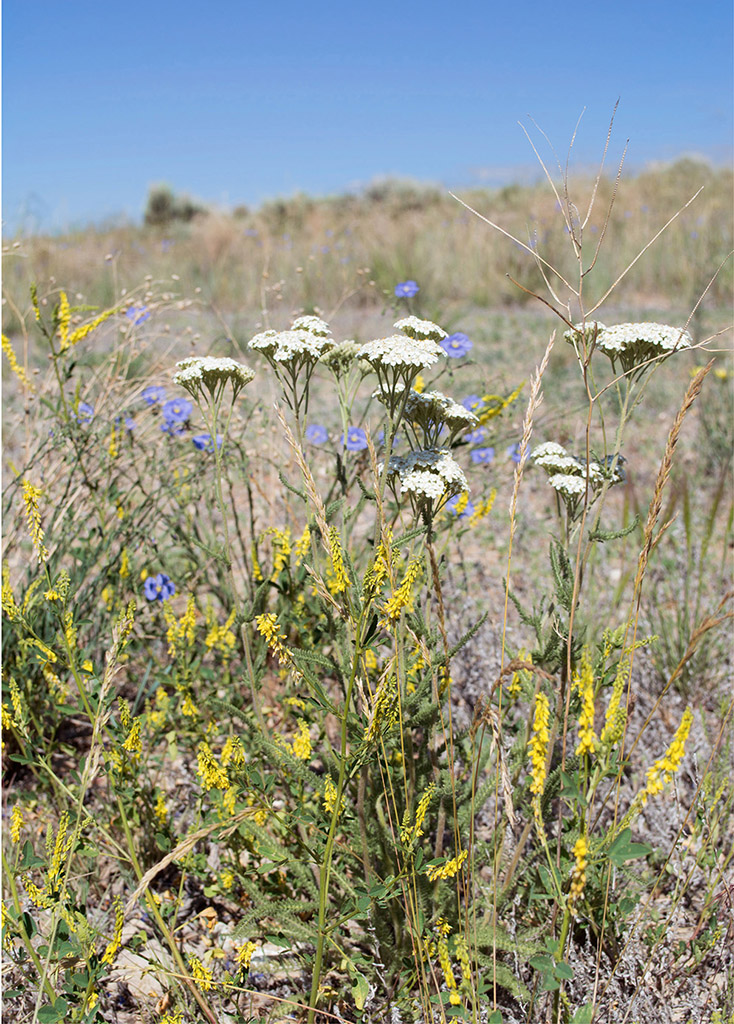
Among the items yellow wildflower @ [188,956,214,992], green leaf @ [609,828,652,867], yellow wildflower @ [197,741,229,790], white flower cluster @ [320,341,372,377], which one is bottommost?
yellow wildflower @ [188,956,214,992]

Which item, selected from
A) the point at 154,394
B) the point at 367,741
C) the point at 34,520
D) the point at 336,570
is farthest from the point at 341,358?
the point at 154,394

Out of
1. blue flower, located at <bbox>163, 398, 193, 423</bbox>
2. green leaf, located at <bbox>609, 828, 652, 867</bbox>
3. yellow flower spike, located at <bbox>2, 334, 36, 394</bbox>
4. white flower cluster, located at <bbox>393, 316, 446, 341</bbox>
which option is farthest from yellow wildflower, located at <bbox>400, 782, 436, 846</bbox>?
blue flower, located at <bbox>163, 398, 193, 423</bbox>

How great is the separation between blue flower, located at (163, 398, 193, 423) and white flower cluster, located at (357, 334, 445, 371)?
66.0 inches

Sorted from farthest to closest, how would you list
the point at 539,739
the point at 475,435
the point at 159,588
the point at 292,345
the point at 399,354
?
1. the point at 475,435
2. the point at 159,588
3. the point at 292,345
4. the point at 399,354
5. the point at 539,739

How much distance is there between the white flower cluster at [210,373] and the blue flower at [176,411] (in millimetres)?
1274

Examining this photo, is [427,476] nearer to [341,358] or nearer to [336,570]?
[336,570]

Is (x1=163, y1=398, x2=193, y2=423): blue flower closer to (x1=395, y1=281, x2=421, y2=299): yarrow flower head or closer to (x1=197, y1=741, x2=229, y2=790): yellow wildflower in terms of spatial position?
(x1=395, y1=281, x2=421, y2=299): yarrow flower head

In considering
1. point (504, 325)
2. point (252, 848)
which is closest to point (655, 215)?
point (504, 325)

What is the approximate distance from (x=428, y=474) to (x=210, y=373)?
1.76 feet

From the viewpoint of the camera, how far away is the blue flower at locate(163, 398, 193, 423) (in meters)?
2.78

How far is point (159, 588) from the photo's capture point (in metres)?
2.45

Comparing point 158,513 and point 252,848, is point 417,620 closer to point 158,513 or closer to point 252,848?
point 252,848

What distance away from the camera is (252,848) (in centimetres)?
157

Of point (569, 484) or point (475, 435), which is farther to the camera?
point (475, 435)
